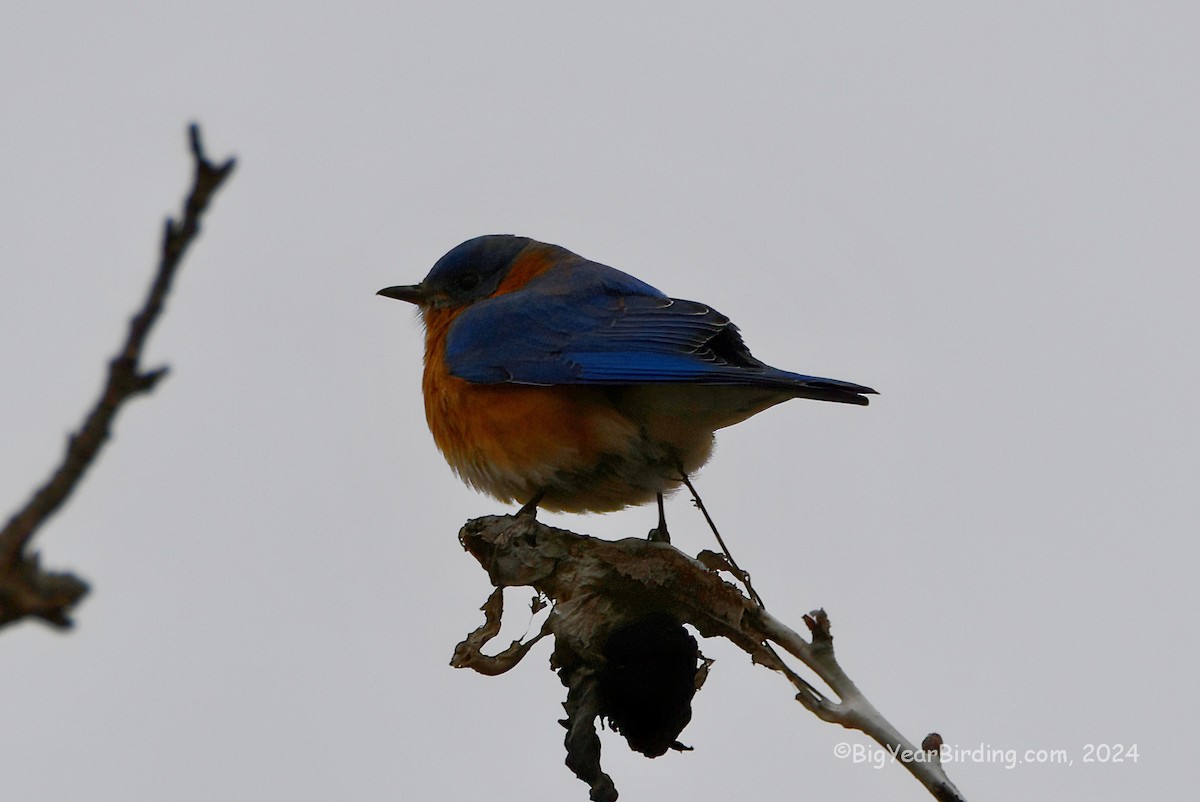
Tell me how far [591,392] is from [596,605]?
67.6 inches

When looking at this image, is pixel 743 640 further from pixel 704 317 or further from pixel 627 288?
pixel 627 288

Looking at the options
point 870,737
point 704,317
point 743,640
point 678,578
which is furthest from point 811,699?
point 704,317

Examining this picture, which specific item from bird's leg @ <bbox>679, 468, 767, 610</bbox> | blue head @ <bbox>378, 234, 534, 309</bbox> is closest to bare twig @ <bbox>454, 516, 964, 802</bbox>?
bird's leg @ <bbox>679, 468, 767, 610</bbox>

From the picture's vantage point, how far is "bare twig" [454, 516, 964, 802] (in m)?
4.34

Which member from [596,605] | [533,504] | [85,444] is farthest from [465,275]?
[85,444]

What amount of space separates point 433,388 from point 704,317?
60.6 inches

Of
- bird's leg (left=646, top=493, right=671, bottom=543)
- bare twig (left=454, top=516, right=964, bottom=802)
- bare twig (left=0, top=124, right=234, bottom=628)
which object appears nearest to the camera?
bare twig (left=0, top=124, right=234, bottom=628)

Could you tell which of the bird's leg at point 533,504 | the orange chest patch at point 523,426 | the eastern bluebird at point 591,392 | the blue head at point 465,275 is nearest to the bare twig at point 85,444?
the eastern bluebird at point 591,392

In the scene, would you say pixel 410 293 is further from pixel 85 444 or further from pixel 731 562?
pixel 85 444

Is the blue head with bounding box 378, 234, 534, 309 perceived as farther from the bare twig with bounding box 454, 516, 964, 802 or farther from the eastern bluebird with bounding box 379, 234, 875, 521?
the bare twig with bounding box 454, 516, 964, 802

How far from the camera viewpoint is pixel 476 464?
666 cm

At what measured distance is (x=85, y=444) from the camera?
1.43 metres

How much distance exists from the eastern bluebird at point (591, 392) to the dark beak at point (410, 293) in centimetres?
66

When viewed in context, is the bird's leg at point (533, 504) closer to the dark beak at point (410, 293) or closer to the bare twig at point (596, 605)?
the bare twig at point (596, 605)
